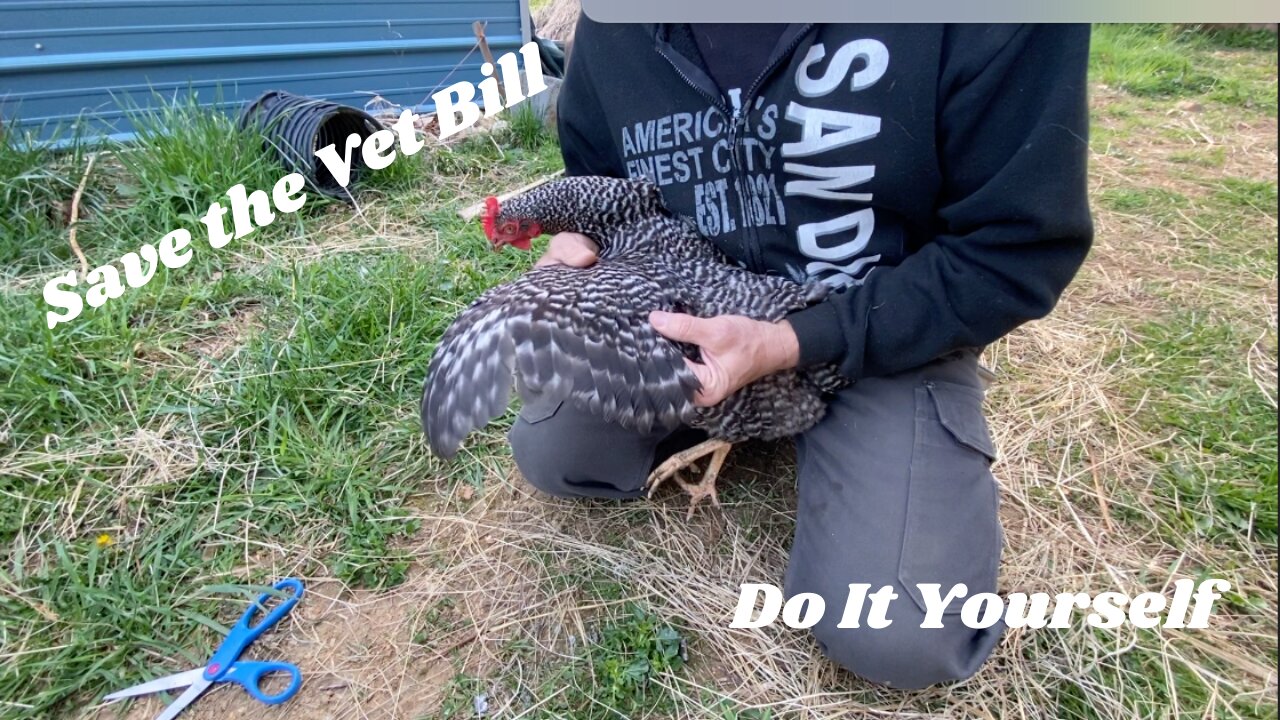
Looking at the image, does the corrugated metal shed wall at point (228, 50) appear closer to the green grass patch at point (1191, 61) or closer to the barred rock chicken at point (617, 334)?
the barred rock chicken at point (617, 334)

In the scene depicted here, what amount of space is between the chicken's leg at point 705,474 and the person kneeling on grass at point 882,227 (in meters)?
0.24

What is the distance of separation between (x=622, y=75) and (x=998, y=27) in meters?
0.85

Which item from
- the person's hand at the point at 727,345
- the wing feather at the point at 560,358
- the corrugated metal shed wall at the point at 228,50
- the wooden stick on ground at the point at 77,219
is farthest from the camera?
the corrugated metal shed wall at the point at 228,50

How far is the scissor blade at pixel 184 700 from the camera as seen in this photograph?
5.24 feet

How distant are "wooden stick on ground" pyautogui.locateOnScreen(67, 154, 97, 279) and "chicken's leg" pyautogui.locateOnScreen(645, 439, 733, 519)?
2676mm

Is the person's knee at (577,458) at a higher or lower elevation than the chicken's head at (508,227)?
lower

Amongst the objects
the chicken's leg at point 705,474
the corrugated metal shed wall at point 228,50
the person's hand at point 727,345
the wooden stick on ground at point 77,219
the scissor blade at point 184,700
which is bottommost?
the scissor blade at point 184,700

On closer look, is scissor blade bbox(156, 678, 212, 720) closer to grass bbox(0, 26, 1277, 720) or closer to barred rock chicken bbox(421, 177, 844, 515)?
grass bbox(0, 26, 1277, 720)

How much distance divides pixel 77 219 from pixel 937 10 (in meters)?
4.05

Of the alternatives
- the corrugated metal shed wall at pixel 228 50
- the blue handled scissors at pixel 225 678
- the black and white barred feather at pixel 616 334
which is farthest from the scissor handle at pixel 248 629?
the corrugated metal shed wall at pixel 228 50

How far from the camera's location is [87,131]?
4.00m

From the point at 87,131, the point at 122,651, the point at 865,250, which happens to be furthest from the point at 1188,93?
the point at 87,131

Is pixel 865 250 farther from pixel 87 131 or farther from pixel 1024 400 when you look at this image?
pixel 87 131

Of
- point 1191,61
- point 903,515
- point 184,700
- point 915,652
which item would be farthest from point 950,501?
point 184,700
